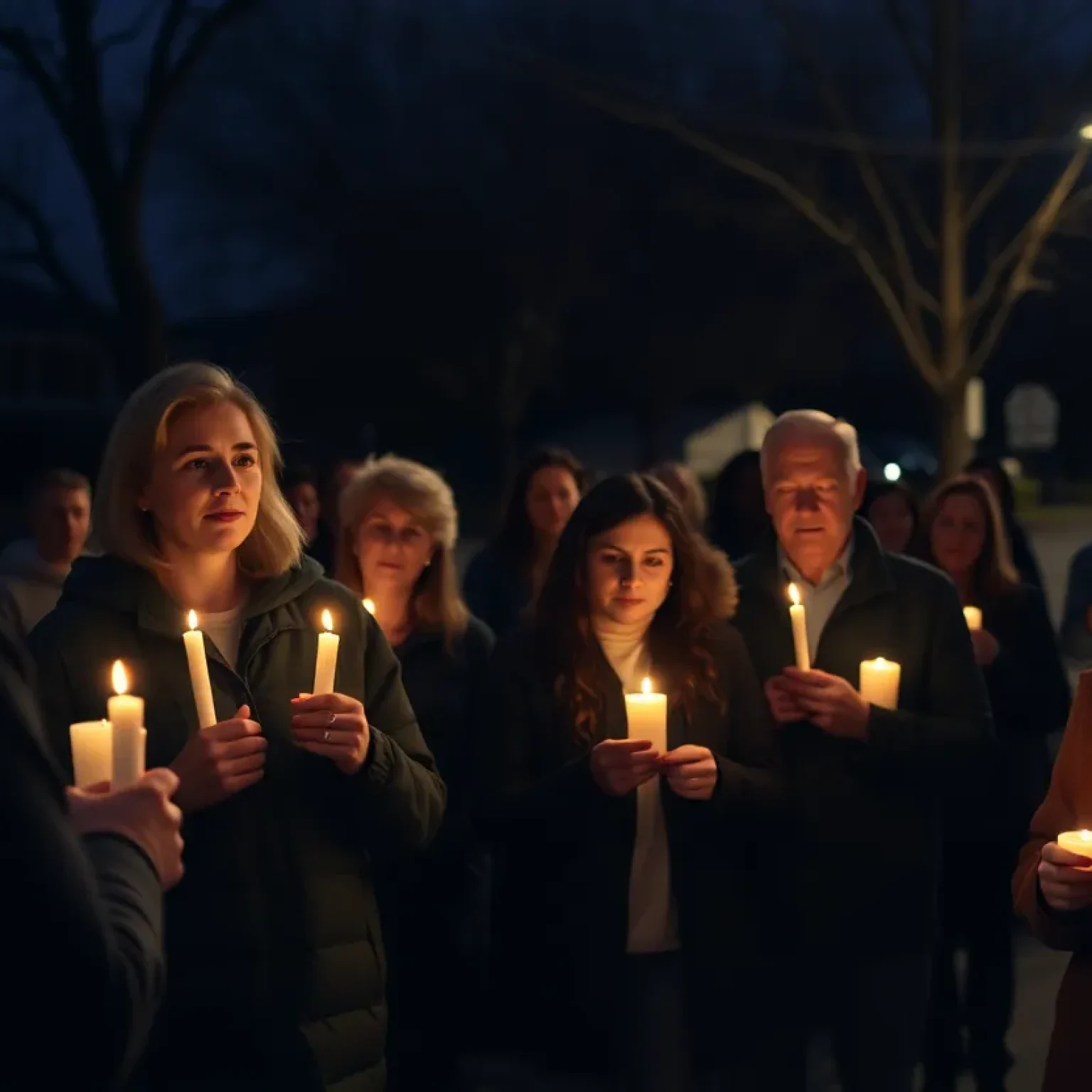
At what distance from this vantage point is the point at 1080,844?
101 inches

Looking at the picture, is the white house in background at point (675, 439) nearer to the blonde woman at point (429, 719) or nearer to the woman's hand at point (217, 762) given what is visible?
the blonde woman at point (429, 719)

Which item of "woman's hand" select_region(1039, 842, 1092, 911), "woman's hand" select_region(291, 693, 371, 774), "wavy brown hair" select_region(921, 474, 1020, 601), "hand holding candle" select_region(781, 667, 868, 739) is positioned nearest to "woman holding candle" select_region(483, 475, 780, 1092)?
"hand holding candle" select_region(781, 667, 868, 739)

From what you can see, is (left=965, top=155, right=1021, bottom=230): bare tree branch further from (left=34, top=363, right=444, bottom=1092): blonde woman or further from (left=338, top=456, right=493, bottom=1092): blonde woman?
(left=34, top=363, right=444, bottom=1092): blonde woman

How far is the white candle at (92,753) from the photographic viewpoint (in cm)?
238

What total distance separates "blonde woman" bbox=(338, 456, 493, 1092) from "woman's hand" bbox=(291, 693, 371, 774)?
120 cm

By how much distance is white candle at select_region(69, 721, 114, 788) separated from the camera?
2.38 m

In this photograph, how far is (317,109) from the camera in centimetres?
4181

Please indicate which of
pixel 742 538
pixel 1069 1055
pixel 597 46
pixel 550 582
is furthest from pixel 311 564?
pixel 597 46

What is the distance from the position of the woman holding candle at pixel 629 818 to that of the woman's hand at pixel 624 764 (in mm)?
29

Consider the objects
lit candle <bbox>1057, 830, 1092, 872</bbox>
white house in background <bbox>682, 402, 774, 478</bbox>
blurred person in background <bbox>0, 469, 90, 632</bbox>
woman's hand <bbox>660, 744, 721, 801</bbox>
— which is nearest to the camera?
lit candle <bbox>1057, 830, 1092, 872</bbox>

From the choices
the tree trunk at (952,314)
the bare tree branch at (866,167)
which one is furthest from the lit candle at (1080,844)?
the bare tree branch at (866,167)

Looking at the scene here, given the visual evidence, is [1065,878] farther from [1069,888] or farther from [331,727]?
[331,727]

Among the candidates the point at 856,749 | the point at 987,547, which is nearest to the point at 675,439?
the point at 987,547

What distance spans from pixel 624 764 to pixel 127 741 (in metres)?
1.30
